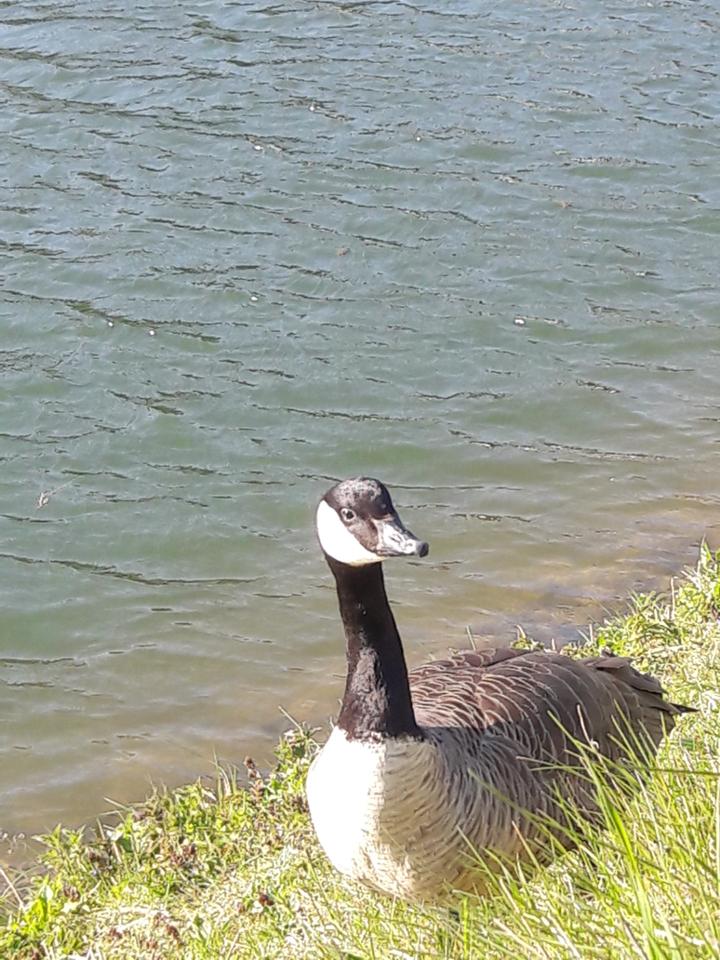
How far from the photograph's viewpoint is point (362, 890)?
4660 mm

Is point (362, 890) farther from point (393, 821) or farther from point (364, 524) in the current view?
point (364, 524)

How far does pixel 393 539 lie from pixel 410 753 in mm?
678

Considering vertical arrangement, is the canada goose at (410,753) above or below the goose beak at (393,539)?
below

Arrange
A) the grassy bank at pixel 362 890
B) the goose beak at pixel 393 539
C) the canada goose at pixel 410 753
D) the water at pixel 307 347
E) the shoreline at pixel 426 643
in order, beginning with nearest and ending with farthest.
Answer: the grassy bank at pixel 362 890 < the goose beak at pixel 393 539 < the canada goose at pixel 410 753 < the shoreline at pixel 426 643 < the water at pixel 307 347

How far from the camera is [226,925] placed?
15.4ft

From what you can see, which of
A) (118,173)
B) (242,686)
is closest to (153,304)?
(118,173)

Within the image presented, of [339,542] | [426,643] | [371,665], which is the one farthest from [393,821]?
[426,643]

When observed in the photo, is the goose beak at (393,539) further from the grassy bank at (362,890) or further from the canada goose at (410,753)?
the grassy bank at (362,890)

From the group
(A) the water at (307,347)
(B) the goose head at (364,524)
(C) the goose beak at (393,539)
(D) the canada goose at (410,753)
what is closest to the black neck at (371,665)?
(D) the canada goose at (410,753)

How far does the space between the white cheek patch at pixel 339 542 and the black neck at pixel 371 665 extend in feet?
0.20

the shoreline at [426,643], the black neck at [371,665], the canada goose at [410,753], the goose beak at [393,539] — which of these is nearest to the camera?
the goose beak at [393,539]

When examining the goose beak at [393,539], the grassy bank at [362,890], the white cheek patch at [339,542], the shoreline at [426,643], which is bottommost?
the shoreline at [426,643]

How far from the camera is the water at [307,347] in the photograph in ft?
25.2

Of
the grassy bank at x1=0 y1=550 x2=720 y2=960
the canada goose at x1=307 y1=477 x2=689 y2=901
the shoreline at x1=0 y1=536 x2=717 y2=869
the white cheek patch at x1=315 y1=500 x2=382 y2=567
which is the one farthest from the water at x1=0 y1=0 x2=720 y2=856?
the white cheek patch at x1=315 y1=500 x2=382 y2=567
